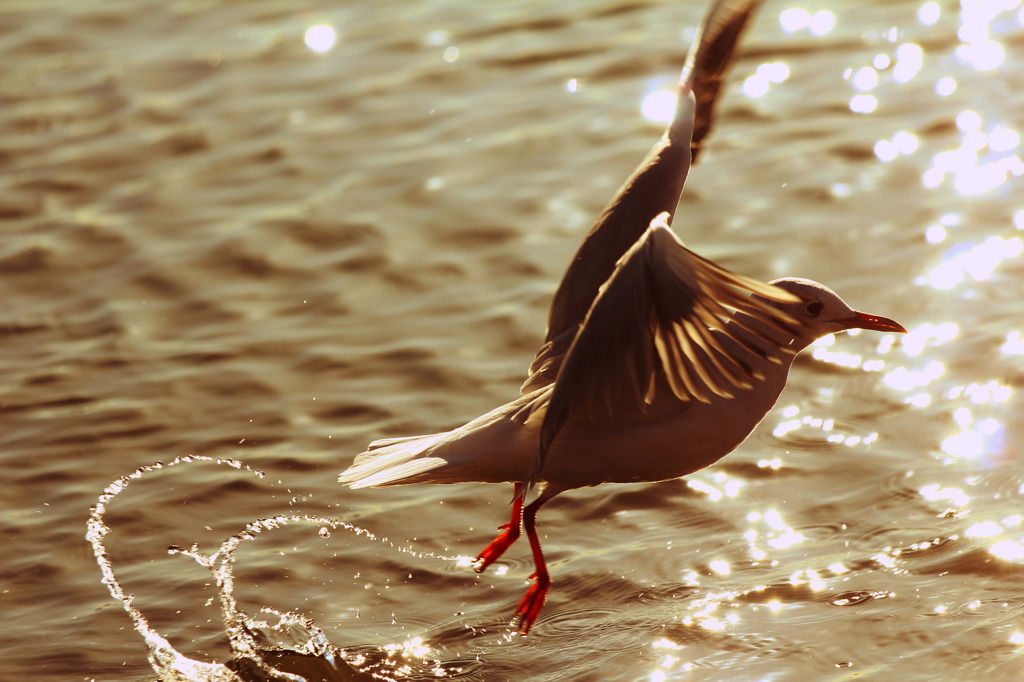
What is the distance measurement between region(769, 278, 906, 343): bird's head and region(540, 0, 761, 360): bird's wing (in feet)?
1.83

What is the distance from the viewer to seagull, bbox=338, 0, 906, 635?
400 centimetres

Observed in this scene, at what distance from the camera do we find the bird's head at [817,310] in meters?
4.68

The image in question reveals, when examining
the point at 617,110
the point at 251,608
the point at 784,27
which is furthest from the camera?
the point at 784,27

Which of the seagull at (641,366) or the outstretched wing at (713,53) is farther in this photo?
the outstretched wing at (713,53)

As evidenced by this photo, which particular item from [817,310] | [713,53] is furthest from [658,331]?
[713,53]

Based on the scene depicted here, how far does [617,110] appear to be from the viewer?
8.84 meters

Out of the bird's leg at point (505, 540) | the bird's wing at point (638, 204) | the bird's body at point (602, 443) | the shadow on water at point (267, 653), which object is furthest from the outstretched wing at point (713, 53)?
the shadow on water at point (267, 653)

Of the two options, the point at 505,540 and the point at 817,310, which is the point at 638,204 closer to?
the point at 817,310

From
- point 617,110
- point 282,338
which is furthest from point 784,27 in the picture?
point 282,338

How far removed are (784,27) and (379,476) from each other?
5.95 meters

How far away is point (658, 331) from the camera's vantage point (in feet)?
13.4

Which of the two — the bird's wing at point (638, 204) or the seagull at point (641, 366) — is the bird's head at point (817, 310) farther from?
the bird's wing at point (638, 204)

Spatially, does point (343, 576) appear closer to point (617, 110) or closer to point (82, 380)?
point (82, 380)

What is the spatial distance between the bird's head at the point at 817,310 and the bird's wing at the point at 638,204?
0.56 m
